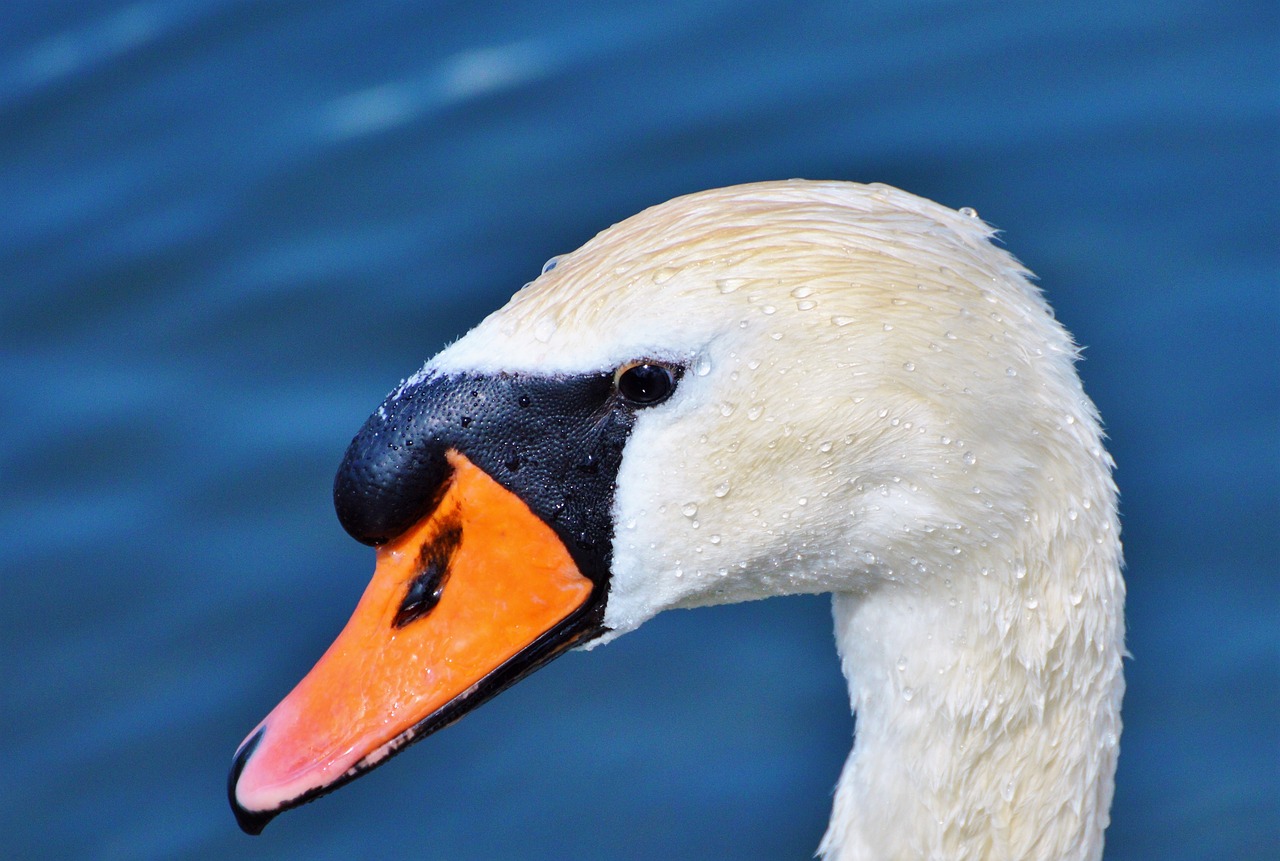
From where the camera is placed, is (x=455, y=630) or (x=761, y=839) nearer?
(x=455, y=630)

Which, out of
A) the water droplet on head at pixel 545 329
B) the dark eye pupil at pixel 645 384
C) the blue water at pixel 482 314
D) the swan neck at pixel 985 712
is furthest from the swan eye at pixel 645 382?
the blue water at pixel 482 314

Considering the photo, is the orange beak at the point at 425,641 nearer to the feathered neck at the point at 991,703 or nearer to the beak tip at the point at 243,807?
the beak tip at the point at 243,807

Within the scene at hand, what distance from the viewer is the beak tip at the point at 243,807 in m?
3.28

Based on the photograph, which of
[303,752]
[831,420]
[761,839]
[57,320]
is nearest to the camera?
[831,420]

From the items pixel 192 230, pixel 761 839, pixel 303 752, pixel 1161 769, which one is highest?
pixel 192 230

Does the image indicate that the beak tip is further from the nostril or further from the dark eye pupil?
the dark eye pupil

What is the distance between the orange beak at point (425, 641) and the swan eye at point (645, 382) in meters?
0.31

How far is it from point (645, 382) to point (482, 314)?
3.25 meters

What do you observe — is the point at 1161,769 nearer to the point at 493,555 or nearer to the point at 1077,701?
the point at 1077,701

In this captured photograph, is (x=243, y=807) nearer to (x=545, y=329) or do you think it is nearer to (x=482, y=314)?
(x=545, y=329)

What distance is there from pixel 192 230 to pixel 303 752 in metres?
3.83

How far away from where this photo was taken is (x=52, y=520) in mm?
5871

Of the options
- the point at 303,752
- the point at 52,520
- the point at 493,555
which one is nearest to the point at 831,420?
the point at 493,555

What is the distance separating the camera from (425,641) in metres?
3.27
